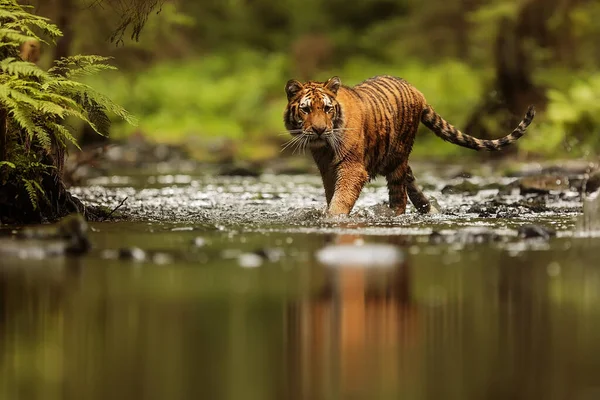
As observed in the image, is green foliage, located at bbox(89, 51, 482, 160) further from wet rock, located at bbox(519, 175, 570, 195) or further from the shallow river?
the shallow river

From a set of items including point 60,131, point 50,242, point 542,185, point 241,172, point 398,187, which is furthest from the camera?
point 241,172

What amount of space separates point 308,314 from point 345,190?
5.22m

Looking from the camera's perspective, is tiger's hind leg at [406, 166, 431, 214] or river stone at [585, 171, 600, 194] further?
river stone at [585, 171, 600, 194]

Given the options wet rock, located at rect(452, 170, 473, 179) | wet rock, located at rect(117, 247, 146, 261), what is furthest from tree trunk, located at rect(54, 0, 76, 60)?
wet rock, located at rect(117, 247, 146, 261)

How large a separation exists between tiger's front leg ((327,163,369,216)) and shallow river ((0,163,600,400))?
53cm

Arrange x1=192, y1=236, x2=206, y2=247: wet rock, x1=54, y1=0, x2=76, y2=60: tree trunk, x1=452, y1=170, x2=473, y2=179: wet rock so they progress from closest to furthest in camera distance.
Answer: x1=192, y1=236, x2=206, y2=247: wet rock, x1=54, y1=0, x2=76, y2=60: tree trunk, x1=452, y1=170, x2=473, y2=179: wet rock

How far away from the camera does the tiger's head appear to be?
1085cm

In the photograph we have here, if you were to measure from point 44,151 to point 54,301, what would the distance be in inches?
183

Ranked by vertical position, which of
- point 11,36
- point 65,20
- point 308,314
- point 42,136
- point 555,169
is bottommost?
point 308,314

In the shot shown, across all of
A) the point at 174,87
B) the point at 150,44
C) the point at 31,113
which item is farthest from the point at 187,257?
the point at 174,87

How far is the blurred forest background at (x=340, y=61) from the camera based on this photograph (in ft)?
66.4

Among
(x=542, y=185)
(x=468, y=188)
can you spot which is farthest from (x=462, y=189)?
(x=542, y=185)

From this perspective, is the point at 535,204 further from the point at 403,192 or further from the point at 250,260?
the point at 250,260

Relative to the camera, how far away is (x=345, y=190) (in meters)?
11.0
